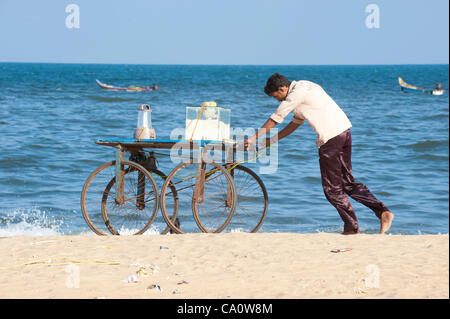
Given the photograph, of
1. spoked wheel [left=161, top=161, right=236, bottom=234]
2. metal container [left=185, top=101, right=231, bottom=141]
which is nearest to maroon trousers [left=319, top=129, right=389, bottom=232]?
spoked wheel [left=161, top=161, right=236, bottom=234]

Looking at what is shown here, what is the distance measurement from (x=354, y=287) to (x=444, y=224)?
19.0 ft

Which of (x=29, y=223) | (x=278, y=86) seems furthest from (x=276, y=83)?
(x=29, y=223)

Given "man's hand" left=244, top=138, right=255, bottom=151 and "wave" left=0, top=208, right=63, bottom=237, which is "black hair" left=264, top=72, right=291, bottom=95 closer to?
"man's hand" left=244, top=138, right=255, bottom=151

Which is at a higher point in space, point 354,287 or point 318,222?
point 354,287

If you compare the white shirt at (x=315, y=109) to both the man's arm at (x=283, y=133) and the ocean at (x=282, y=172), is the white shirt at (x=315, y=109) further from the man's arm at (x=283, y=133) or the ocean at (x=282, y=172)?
the ocean at (x=282, y=172)

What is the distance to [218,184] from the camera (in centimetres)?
693

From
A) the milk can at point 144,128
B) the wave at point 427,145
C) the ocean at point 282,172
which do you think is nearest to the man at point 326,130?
the milk can at point 144,128

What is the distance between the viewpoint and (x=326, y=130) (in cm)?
576

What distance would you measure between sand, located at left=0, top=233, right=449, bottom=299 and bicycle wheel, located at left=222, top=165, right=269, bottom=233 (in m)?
0.52

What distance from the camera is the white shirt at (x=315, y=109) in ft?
18.6

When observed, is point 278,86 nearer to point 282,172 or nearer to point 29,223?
point 29,223

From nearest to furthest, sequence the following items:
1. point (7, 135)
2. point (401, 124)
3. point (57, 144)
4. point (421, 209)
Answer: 1. point (421, 209)
2. point (57, 144)
3. point (7, 135)
4. point (401, 124)

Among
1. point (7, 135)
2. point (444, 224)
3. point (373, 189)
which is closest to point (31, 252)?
point (444, 224)

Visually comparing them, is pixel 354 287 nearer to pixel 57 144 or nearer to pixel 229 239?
pixel 229 239
